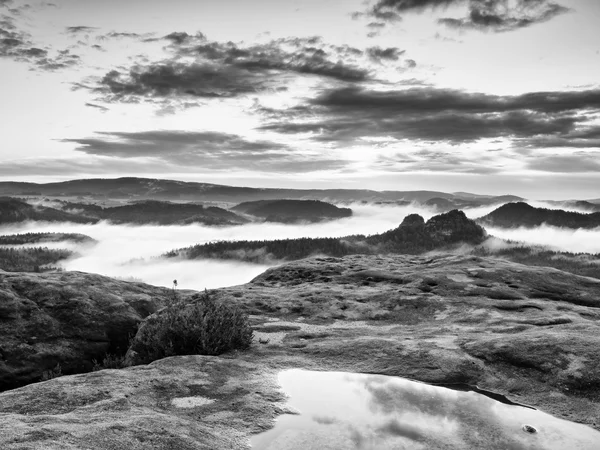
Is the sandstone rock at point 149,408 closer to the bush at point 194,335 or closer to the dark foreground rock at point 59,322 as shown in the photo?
the bush at point 194,335

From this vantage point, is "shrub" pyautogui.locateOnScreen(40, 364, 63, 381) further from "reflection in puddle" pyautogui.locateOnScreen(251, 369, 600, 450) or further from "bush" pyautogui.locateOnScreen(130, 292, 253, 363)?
"reflection in puddle" pyautogui.locateOnScreen(251, 369, 600, 450)

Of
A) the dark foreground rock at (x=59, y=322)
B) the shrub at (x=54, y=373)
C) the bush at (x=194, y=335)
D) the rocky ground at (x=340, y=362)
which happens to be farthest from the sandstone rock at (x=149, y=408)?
the dark foreground rock at (x=59, y=322)

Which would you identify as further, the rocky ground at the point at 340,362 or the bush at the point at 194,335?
the bush at the point at 194,335

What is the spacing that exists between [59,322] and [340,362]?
11.0m

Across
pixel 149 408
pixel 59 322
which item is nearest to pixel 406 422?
pixel 149 408

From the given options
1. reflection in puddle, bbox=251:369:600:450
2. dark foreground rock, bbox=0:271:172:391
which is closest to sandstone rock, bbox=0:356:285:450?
reflection in puddle, bbox=251:369:600:450

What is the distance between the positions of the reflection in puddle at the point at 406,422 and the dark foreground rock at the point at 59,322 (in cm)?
984

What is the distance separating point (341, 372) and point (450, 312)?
810cm

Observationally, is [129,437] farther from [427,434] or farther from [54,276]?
[54,276]

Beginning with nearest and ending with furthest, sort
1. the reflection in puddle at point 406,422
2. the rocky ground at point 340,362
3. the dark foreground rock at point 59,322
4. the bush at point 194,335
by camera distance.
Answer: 1. the rocky ground at point 340,362
2. the reflection in puddle at point 406,422
3. the bush at point 194,335
4. the dark foreground rock at point 59,322

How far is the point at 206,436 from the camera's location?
6.86 m

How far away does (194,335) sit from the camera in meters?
12.1

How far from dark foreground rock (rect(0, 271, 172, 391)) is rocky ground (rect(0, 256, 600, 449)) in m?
4.20

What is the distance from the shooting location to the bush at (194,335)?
11.9 meters
